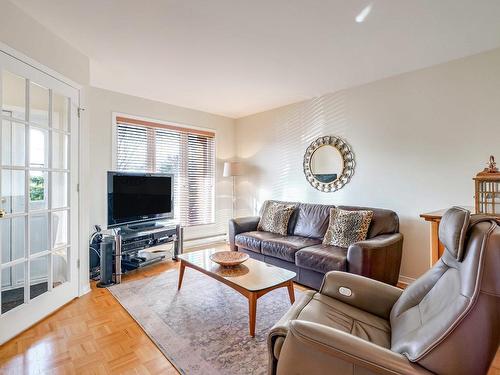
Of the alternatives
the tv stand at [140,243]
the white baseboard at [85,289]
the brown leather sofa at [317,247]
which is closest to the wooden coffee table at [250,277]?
the brown leather sofa at [317,247]

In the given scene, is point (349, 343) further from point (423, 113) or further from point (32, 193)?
point (423, 113)

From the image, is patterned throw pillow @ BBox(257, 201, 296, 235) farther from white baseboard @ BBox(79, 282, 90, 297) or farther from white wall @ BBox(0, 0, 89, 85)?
white wall @ BBox(0, 0, 89, 85)

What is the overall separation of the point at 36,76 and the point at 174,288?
2317mm

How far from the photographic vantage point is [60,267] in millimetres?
2494

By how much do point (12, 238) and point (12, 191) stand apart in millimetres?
361

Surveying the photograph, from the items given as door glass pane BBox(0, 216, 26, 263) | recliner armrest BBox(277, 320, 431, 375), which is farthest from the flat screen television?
recliner armrest BBox(277, 320, 431, 375)

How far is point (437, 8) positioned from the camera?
191cm

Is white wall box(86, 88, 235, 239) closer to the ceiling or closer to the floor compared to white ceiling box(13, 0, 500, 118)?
closer to the floor

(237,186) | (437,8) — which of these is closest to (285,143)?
(237,186)

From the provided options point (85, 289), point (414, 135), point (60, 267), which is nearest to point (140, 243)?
point (85, 289)

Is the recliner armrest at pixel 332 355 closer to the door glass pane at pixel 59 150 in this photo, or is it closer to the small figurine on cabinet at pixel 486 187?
the small figurine on cabinet at pixel 486 187

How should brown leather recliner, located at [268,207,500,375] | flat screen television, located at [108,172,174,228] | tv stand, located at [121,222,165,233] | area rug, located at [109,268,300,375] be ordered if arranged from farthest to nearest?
tv stand, located at [121,222,165,233], flat screen television, located at [108,172,174,228], area rug, located at [109,268,300,375], brown leather recliner, located at [268,207,500,375]

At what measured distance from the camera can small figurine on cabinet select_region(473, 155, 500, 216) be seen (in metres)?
2.12

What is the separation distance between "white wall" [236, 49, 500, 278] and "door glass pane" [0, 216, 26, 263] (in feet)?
10.8
